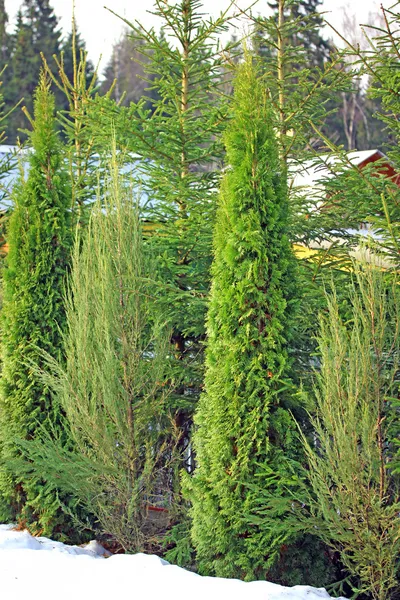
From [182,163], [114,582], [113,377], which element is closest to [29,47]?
[182,163]

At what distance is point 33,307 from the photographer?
7.52 metres

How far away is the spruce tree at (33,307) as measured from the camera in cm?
741

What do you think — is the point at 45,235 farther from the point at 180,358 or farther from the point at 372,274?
the point at 372,274

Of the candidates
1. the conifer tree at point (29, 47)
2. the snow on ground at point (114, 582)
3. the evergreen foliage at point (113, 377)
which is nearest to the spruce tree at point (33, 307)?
the evergreen foliage at point (113, 377)

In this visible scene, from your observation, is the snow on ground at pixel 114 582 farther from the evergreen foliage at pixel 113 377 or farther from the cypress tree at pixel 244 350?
the evergreen foliage at pixel 113 377

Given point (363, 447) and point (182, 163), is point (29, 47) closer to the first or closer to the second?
point (182, 163)

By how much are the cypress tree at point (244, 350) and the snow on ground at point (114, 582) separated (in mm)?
432

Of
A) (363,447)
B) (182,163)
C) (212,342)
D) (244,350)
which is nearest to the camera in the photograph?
(363,447)

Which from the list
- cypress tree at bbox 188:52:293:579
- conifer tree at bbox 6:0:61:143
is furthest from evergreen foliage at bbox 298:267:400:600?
conifer tree at bbox 6:0:61:143

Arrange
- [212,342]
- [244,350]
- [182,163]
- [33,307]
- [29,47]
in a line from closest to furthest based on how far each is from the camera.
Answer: [244,350] → [212,342] → [33,307] → [182,163] → [29,47]

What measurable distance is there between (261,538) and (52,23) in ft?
124

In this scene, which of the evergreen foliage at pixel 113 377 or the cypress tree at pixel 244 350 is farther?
the evergreen foliage at pixel 113 377

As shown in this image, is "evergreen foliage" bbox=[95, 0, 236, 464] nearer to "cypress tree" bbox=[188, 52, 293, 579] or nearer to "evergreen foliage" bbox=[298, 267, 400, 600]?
"cypress tree" bbox=[188, 52, 293, 579]

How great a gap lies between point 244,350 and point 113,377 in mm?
1305
